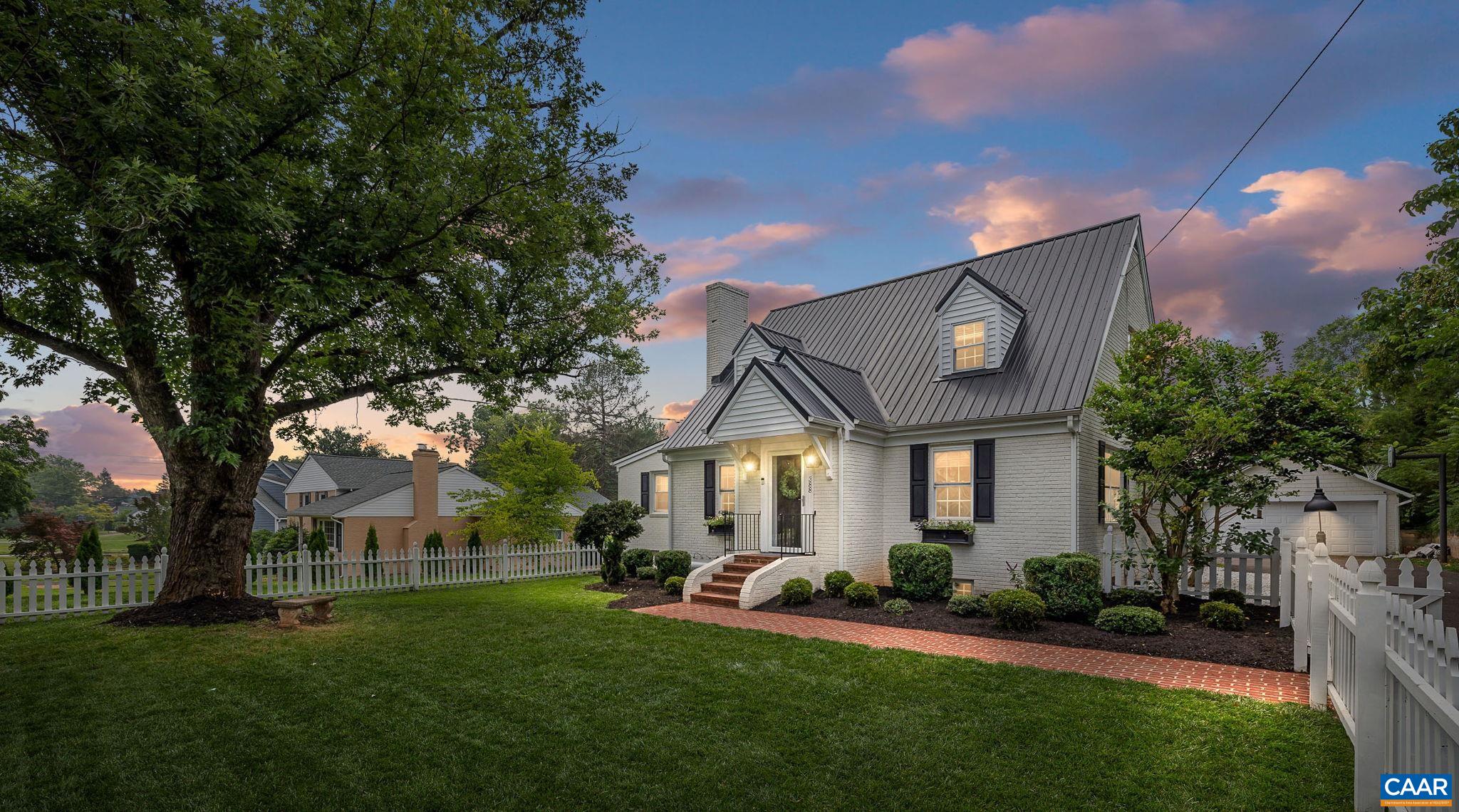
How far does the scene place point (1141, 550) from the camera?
10211 mm

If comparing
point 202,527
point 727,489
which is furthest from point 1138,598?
point 202,527

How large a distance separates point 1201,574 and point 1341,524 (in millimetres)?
16304

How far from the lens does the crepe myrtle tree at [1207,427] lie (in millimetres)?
9273

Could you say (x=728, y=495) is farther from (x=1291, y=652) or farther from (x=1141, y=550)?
(x=1291, y=652)

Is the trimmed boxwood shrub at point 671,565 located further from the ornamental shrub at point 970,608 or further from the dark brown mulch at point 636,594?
the ornamental shrub at point 970,608

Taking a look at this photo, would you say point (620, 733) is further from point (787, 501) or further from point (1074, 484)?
point (1074, 484)

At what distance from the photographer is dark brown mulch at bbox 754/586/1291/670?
7637mm

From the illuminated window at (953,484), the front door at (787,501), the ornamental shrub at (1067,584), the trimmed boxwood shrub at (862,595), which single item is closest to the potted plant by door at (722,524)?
the front door at (787,501)

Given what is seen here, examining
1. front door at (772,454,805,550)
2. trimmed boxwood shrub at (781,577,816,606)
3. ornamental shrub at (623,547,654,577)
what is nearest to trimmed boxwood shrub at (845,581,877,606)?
trimmed boxwood shrub at (781,577,816,606)

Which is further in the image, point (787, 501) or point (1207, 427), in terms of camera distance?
point (787, 501)

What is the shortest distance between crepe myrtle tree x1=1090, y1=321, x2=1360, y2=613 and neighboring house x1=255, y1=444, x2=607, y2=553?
17642 millimetres

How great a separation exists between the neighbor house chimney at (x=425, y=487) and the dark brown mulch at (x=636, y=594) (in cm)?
1291

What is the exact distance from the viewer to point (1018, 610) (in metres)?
9.20

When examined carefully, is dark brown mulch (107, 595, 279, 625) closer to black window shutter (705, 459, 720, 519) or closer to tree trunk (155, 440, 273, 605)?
tree trunk (155, 440, 273, 605)
